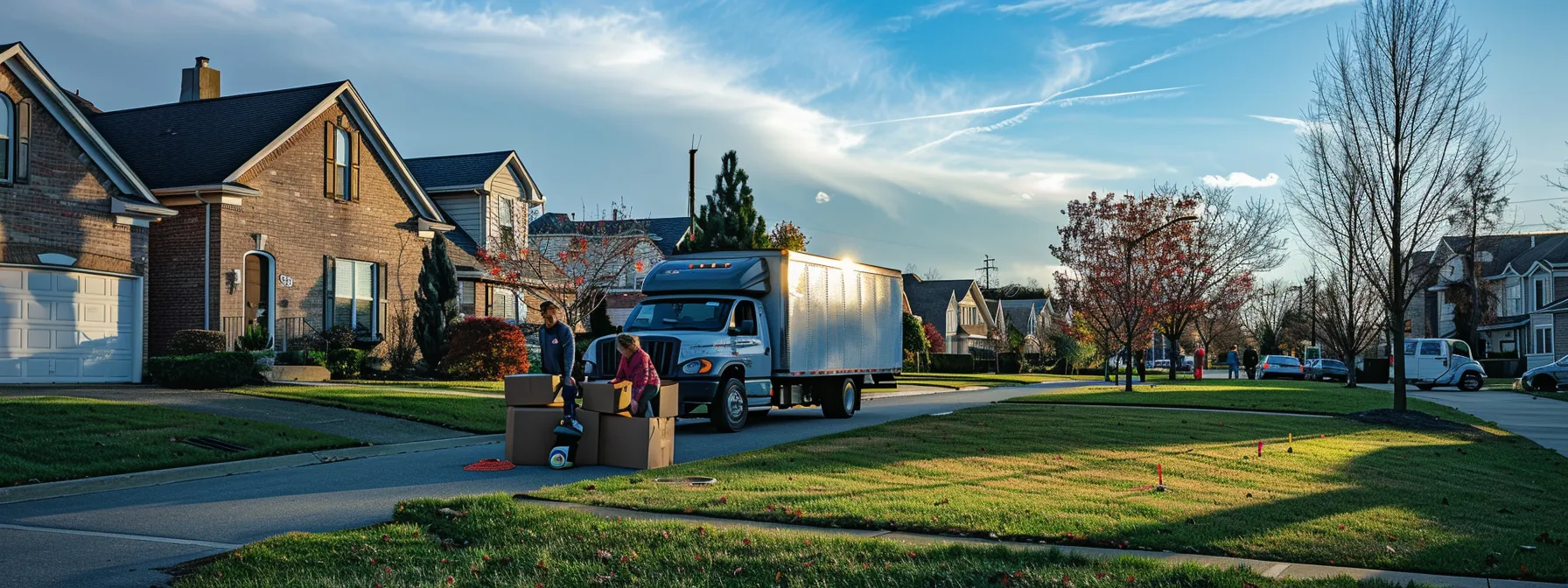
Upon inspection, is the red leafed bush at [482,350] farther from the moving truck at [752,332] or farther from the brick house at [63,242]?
the moving truck at [752,332]

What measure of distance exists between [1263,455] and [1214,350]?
114 meters

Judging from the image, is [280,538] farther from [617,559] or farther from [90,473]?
[90,473]

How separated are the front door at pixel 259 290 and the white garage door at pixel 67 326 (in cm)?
283

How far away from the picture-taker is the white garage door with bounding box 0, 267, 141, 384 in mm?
21156

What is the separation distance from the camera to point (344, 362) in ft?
90.3

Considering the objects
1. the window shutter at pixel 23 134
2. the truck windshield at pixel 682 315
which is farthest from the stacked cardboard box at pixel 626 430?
the window shutter at pixel 23 134

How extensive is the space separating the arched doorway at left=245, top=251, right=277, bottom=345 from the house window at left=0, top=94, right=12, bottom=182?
549cm

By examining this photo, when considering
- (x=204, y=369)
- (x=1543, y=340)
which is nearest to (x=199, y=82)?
(x=204, y=369)

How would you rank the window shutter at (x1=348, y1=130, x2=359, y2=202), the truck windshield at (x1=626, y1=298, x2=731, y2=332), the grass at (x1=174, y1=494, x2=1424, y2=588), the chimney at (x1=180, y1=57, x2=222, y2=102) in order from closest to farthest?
the grass at (x1=174, y1=494, x2=1424, y2=588) → the truck windshield at (x1=626, y1=298, x2=731, y2=332) → the window shutter at (x1=348, y1=130, x2=359, y2=202) → the chimney at (x1=180, y1=57, x2=222, y2=102)

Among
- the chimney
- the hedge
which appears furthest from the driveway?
the chimney

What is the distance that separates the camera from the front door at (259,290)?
26008mm

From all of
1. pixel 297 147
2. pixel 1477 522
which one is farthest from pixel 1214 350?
pixel 1477 522

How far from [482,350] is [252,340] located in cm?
523

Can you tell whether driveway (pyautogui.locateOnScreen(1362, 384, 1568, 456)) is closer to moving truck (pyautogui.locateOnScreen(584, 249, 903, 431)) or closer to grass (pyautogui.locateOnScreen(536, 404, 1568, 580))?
grass (pyautogui.locateOnScreen(536, 404, 1568, 580))
